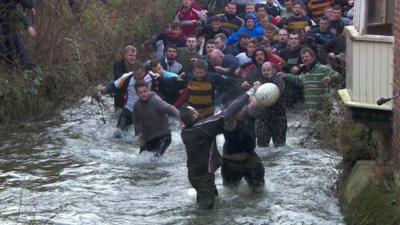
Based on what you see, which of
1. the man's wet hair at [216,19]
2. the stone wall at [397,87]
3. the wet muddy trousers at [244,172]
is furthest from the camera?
the man's wet hair at [216,19]

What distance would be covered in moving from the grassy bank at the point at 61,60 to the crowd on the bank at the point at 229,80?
753 mm

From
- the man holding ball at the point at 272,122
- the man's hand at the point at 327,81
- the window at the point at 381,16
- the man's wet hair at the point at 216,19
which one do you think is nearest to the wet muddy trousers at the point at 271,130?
the man holding ball at the point at 272,122

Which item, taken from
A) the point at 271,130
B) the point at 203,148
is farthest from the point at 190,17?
Result: the point at 203,148

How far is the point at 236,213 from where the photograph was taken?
1127 centimetres

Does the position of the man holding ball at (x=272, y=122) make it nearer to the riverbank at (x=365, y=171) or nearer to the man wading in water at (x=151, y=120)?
the man wading in water at (x=151, y=120)

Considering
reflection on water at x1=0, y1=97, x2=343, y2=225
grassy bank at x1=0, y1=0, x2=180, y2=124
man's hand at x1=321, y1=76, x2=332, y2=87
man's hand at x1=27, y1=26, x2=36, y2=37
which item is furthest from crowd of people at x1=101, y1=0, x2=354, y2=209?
man's hand at x1=27, y1=26, x2=36, y2=37

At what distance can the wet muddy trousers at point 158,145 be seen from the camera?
14.4 meters

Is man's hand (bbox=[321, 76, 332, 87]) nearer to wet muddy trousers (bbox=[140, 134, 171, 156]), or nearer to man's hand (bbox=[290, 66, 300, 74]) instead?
man's hand (bbox=[290, 66, 300, 74])

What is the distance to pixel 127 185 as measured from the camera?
13086 mm

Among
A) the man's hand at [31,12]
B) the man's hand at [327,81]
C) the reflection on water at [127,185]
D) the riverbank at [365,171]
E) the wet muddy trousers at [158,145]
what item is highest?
the man's hand at [31,12]

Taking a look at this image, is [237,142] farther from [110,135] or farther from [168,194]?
[110,135]

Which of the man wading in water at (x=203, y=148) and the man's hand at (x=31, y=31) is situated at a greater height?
the man's hand at (x=31, y=31)

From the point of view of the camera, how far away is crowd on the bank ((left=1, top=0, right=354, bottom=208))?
11.2m

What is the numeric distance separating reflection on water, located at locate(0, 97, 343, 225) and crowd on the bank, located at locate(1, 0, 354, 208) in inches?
13.3
